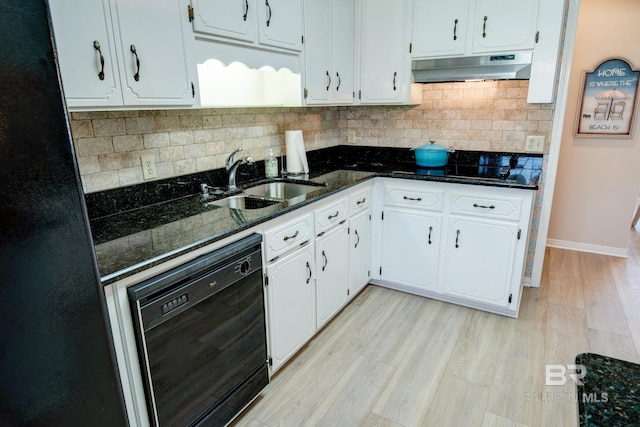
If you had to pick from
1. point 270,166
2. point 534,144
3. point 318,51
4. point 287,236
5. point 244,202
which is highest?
point 318,51

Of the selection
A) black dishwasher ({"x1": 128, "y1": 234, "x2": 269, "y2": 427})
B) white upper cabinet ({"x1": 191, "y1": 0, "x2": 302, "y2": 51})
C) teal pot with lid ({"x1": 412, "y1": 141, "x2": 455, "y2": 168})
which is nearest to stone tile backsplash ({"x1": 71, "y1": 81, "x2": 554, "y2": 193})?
teal pot with lid ({"x1": 412, "y1": 141, "x2": 455, "y2": 168})

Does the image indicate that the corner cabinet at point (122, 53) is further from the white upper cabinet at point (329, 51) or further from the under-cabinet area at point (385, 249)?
the white upper cabinet at point (329, 51)

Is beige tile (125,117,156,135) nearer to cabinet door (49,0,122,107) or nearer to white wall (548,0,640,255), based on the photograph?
cabinet door (49,0,122,107)

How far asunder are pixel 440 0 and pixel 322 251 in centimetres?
185

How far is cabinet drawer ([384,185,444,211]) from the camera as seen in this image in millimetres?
2631

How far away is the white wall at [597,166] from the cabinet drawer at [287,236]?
2.96m

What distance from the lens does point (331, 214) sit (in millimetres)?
2314

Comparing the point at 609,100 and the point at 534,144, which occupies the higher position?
the point at 609,100

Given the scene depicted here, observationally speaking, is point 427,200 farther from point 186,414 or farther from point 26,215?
point 26,215

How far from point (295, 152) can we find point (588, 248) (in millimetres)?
3145

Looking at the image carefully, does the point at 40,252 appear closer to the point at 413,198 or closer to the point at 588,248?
the point at 413,198

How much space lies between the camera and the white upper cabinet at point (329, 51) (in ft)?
7.94

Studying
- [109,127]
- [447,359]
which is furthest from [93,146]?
[447,359]

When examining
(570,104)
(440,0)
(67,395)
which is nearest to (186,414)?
(67,395)
